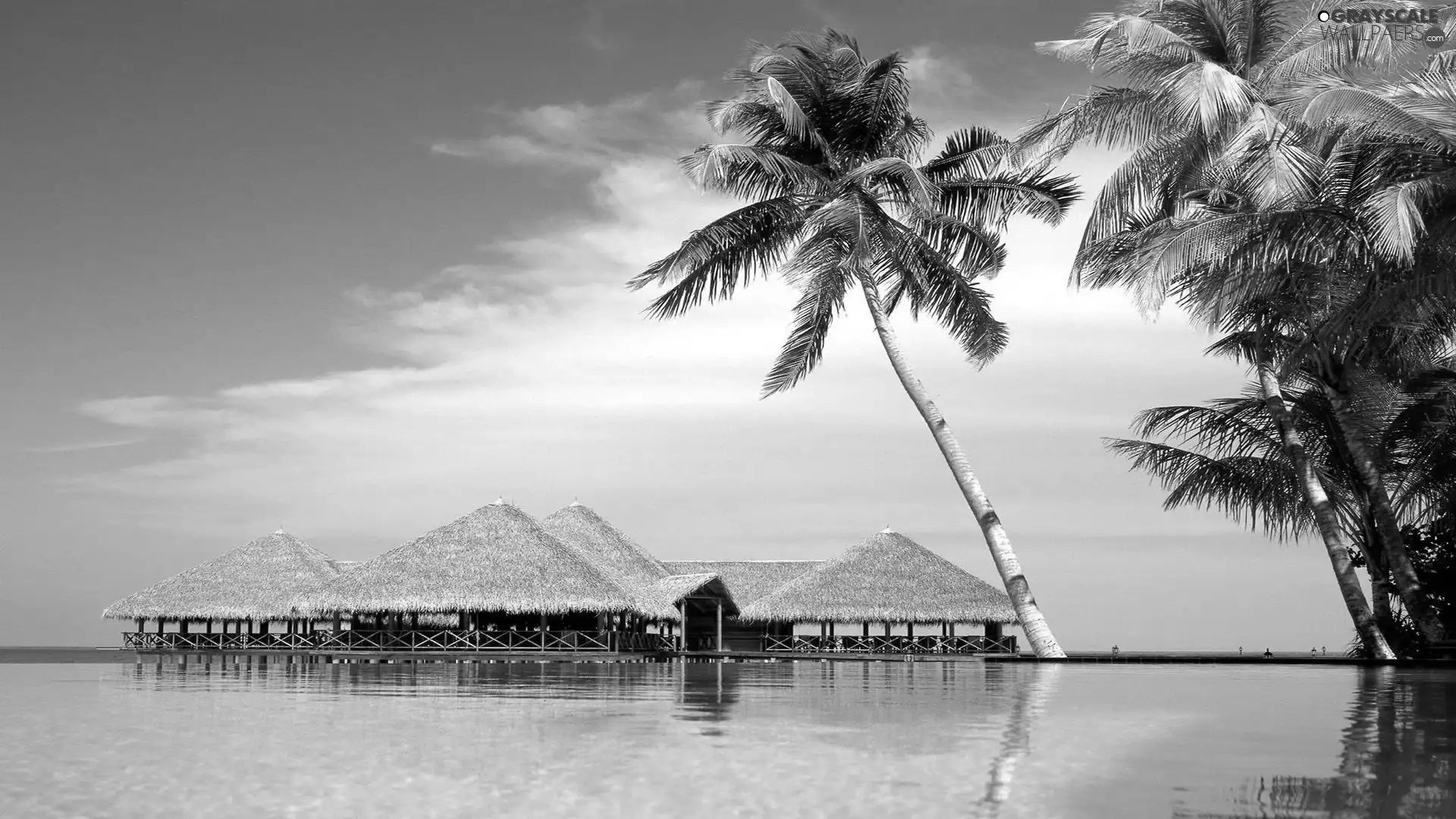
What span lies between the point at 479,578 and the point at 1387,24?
1671 cm

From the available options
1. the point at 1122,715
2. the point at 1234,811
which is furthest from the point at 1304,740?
the point at 1234,811

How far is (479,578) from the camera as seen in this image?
889 inches

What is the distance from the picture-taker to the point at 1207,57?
1387 cm

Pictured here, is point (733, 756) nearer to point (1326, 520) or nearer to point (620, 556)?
point (1326, 520)

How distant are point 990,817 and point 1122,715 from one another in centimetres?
340

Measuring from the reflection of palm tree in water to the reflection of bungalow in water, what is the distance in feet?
39.0

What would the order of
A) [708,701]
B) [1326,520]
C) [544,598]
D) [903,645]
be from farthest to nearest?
[903,645], [544,598], [1326,520], [708,701]

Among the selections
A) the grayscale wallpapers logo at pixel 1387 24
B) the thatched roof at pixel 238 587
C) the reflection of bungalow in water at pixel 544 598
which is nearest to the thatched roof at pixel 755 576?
the reflection of bungalow in water at pixel 544 598

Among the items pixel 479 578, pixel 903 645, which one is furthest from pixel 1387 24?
pixel 479 578

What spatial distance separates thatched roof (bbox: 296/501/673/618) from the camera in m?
22.2

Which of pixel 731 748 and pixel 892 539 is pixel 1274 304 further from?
pixel 892 539

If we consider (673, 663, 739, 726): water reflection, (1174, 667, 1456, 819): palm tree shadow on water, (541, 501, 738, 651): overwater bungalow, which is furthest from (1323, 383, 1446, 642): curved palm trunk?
(541, 501, 738, 651): overwater bungalow

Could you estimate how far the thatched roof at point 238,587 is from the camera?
2617 centimetres

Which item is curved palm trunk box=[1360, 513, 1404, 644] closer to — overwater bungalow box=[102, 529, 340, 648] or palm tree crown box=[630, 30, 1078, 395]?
palm tree crown box=[630, 30, 1078, 395]
